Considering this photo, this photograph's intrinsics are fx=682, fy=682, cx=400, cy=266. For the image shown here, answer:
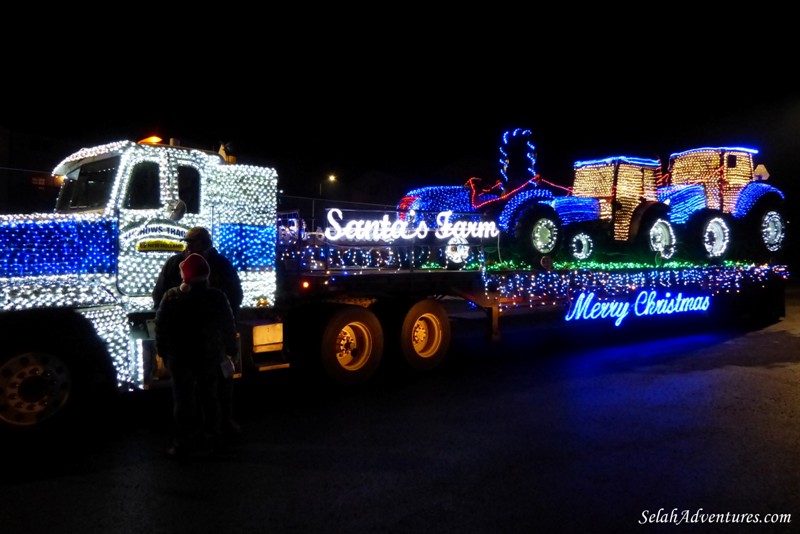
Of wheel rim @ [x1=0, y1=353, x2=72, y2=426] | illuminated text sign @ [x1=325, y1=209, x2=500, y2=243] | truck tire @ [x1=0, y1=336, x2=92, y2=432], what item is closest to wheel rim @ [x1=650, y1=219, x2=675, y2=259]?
illuminated text sign @ [x1=325, y1=209, x2=500, y2=243]

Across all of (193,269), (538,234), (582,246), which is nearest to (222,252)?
(193,269)

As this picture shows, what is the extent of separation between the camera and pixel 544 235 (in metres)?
12.2

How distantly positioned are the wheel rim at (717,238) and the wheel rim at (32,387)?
12555mm

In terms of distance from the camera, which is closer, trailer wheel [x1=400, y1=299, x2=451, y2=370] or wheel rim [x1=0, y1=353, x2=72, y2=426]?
wheel rim [x1=0, y1=353, x2=72, y2=426]

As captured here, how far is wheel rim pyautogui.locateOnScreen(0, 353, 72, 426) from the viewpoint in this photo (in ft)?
19.0

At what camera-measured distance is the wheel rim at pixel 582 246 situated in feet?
43.0

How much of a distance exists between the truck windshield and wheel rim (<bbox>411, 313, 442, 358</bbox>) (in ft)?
13.8

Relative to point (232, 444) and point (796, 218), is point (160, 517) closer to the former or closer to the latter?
point (232, 444)

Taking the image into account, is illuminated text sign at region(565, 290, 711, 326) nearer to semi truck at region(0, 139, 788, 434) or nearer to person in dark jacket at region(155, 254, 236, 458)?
semi truck at region(0, 139, 788, 434)

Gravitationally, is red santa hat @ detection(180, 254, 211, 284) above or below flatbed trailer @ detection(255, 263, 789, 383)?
above

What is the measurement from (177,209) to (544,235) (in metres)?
7.32

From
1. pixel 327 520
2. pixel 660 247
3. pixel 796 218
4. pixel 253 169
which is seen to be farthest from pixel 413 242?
pixel 796 218

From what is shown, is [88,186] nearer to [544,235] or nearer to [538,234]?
[538,234]

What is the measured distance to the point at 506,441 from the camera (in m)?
6.07
